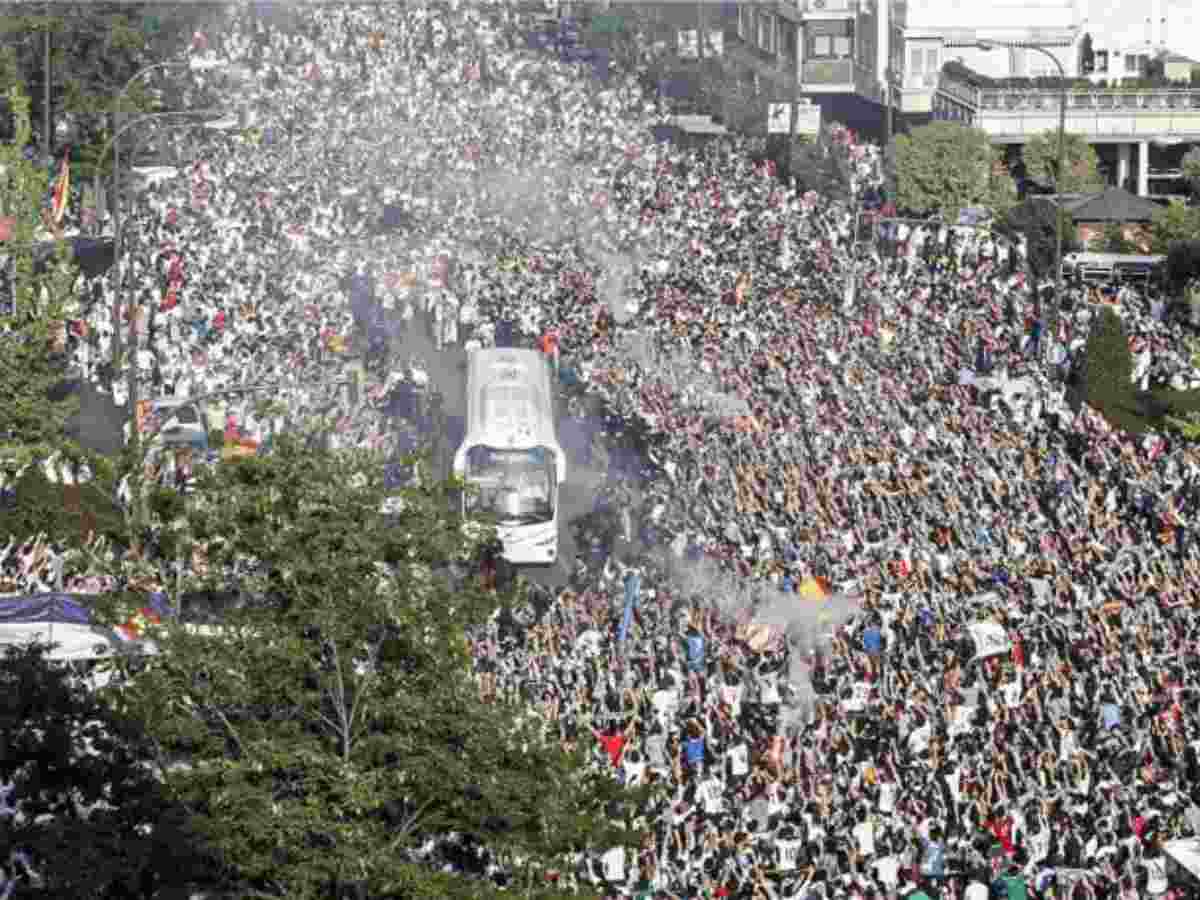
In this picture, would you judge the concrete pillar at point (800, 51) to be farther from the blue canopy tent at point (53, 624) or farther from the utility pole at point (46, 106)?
the blue canopy tent at point (53, 624)

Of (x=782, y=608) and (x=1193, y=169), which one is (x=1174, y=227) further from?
(x=782, y=608)

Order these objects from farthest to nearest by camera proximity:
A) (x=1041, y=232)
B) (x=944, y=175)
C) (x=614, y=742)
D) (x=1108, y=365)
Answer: (x=944, y=175)
(x=1041, y=232)
(x=1108, y=365)
(x=614, y=742)

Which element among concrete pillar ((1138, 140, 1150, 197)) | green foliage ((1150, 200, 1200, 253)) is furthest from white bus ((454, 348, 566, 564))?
concrete pillar ((1138, 140, 1150, 197))

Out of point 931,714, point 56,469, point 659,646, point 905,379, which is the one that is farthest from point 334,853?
point 905,379

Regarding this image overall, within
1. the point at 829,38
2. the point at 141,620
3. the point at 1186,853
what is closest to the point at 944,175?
the point at 829,38

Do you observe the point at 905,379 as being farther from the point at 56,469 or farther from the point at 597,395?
the point at 56,469

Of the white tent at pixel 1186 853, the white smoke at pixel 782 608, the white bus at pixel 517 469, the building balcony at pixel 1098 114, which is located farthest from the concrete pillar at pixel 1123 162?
the white tent at pixel 1186 853
